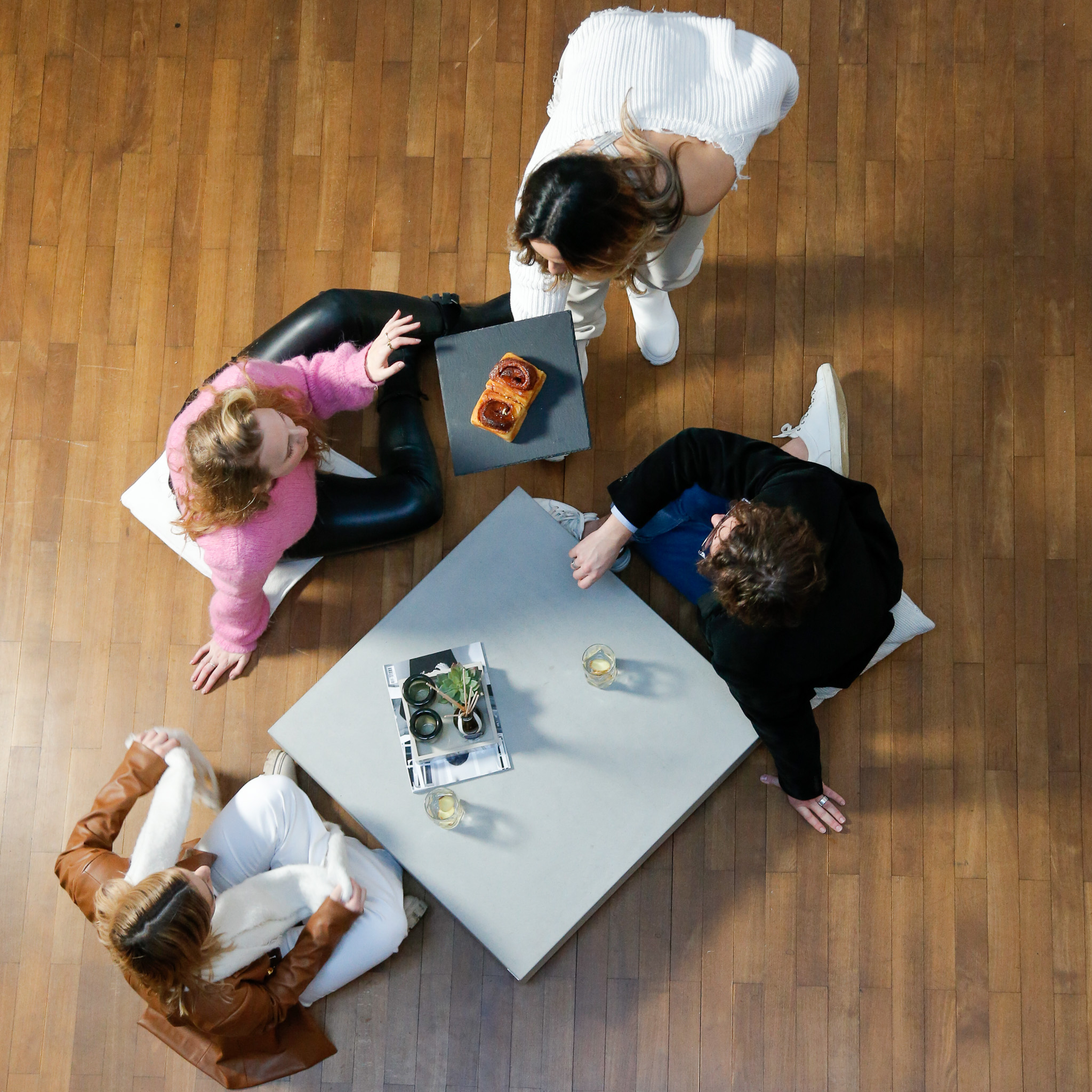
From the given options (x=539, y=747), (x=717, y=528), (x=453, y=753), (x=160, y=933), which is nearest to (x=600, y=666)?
(x=539, y=747)

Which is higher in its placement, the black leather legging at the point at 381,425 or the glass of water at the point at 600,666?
the black leather legging at the point at 381,425

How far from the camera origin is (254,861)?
2.15 meters

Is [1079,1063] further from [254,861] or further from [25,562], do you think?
[25,562]

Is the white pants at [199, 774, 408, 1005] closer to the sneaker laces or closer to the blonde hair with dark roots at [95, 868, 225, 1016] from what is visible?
the blonde hair with dark roots at [95, 868, 225, 1016]

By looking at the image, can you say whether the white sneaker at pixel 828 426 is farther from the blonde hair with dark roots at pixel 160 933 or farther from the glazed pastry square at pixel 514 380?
the blonde hair with dark roots at pixel 160 933

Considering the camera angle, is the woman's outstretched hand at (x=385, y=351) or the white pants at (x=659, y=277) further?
the woman's outstretched hand at (x=385, y=351)

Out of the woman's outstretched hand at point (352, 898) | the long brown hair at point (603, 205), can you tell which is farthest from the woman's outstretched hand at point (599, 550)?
the woman's outstretched hand at point (352, 898)

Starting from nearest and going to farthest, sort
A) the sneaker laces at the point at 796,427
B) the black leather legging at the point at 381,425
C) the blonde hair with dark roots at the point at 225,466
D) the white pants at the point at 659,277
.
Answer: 1. the blonde hair with dark roots at the point at 225,466
2. the white pants at the point at 659,277
3. the black leather legging at the point at 381,425
4. the sneaker laces at the point at 796,427

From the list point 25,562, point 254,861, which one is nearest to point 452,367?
point 254,861

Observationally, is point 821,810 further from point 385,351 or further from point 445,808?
point 385,351

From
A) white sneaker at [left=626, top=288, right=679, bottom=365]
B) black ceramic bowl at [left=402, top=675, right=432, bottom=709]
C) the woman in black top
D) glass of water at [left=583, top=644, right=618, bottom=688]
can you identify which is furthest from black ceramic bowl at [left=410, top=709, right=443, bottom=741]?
white sneaker at [left=626, top=288, right=679, bottom=365]

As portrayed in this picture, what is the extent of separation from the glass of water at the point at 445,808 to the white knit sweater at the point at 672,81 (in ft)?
4.47

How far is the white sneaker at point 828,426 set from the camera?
91.2 inches

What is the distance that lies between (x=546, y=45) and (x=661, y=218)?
1422 mm
